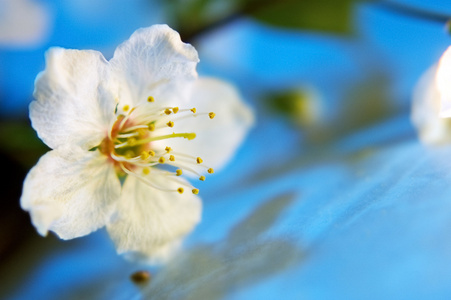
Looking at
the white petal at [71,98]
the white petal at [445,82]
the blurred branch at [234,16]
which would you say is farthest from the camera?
the blurred branch at [234,16]

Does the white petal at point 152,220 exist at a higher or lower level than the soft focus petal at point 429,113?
lower

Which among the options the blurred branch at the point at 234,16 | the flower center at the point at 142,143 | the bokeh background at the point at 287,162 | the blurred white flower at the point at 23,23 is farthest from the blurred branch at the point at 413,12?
the blurred white flower at the point at 23,23

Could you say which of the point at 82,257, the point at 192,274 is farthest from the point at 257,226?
the point at 82,257

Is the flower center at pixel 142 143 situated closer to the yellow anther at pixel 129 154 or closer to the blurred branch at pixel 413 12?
the yellow anther at pixel 129 154

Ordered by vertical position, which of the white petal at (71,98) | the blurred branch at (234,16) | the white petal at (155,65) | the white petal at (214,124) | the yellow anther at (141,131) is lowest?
the white petal at (71,98)

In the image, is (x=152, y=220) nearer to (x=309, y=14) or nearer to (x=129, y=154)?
(x=129, y=154)

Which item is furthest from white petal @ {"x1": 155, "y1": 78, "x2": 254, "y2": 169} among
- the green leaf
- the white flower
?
A: the green leaf

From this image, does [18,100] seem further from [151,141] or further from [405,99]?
[405,99]
